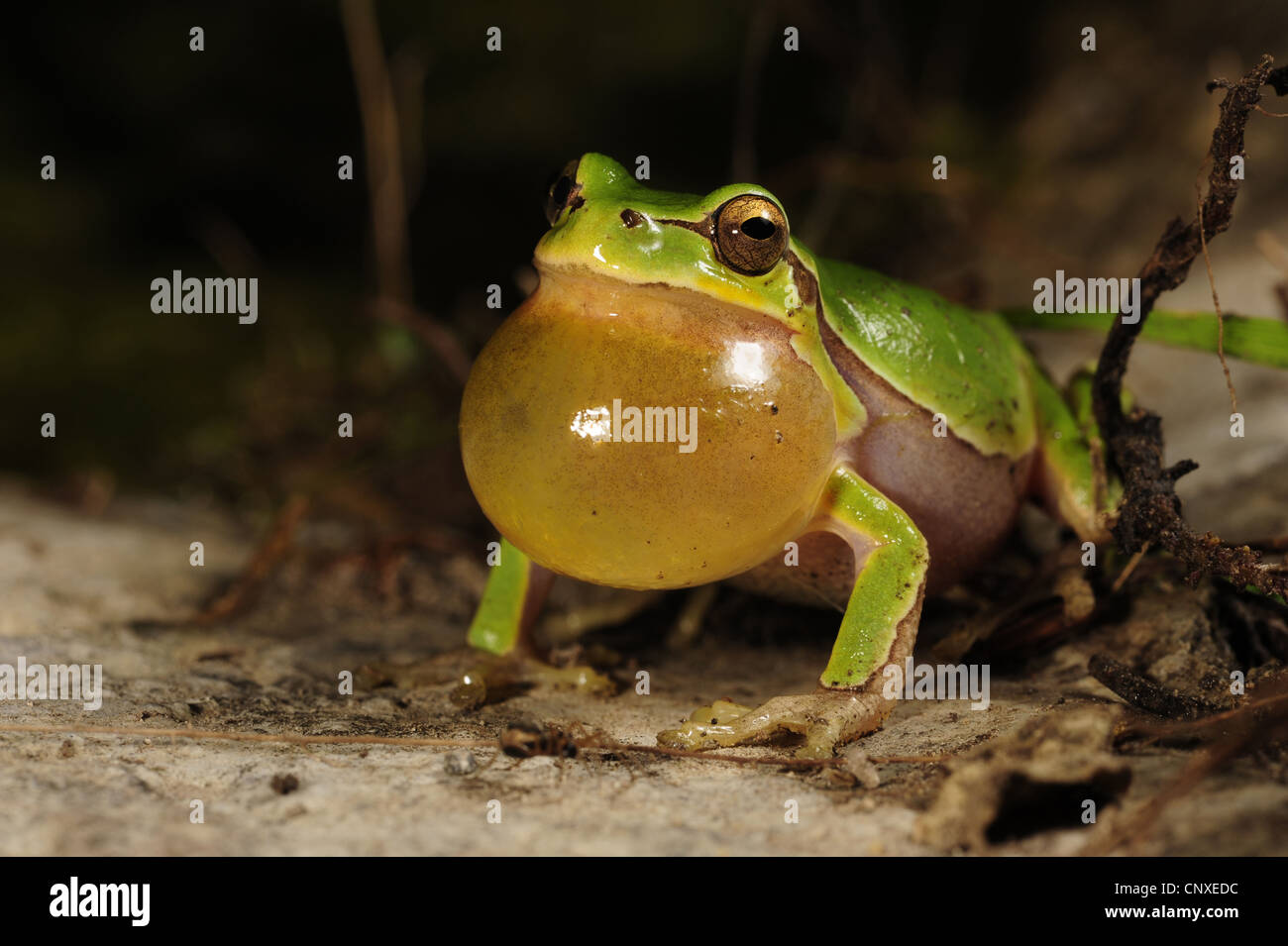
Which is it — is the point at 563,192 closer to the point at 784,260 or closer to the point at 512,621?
the point at 784,260

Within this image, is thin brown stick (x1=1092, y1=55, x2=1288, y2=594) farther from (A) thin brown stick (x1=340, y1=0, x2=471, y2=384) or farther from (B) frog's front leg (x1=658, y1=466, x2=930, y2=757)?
(A) thin brown stick (x1=340, y1=0, x2=471, y2=384)

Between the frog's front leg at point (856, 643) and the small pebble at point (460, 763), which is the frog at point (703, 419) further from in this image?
the small pebble at point (460, 763)

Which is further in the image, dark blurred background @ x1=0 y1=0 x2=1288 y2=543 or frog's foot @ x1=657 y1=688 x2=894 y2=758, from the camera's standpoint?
dark blurred background @ x1=0 y1=0 x2=1288 y2=543

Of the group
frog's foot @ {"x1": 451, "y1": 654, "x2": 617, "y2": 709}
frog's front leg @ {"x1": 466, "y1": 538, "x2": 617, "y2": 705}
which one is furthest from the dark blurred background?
frog's foot @ {"x1": 451, "y1": 654, "x2": 617, "y2": 709}

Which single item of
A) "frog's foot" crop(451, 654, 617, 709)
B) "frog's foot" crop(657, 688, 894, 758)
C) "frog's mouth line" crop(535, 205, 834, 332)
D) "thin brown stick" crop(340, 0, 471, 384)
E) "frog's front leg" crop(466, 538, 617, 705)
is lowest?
"frog's foot" crop(657, 688, 894, 758)

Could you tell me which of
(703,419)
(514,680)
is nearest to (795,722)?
(703,419)

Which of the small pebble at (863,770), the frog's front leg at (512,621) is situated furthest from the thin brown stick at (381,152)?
the small pebble at (863,770)
